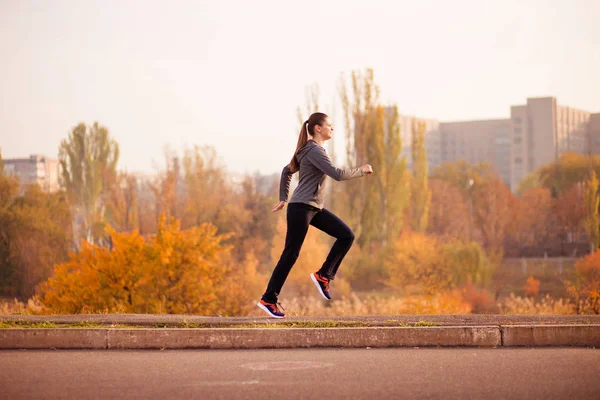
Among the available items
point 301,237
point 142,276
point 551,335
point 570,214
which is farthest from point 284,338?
point 570,214

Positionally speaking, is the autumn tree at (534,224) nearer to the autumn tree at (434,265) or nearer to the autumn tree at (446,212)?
the autumn tree at (446,212)

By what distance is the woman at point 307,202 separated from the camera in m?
8.11

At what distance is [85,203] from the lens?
217 ft

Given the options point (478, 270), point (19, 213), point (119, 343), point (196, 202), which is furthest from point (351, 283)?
point (119, 343)

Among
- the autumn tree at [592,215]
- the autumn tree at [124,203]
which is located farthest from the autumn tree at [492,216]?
the autumn tree at [124,203]

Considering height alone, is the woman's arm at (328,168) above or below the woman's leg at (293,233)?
above

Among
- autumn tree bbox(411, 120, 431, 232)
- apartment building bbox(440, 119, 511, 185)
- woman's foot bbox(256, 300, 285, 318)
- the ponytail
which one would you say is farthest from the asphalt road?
apartment building bbox(440, 119, 511, 185)

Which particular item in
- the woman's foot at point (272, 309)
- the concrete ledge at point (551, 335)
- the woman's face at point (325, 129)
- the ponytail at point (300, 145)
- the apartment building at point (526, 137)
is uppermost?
the apartment building at point (526, 137)

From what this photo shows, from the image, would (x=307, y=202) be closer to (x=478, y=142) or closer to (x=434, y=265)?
(x=434, y=265)

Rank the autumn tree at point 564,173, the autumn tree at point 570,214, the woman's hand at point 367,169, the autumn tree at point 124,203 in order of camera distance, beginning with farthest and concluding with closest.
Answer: the autumn tree at point 564,173 < the autumn tree at point 570,214 < the autumn tree at point 124,203 < the woman's hand at point 367,169

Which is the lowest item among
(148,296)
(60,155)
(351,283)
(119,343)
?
(351,283)

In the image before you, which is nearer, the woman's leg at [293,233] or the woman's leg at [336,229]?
the woman's leg at [293,233]

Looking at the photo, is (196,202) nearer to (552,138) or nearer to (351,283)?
(351,283)

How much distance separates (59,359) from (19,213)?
1885 inches
